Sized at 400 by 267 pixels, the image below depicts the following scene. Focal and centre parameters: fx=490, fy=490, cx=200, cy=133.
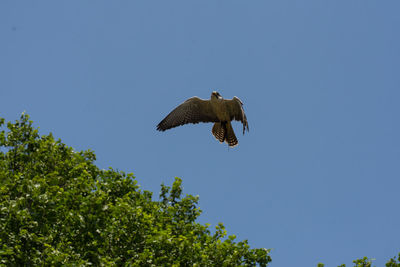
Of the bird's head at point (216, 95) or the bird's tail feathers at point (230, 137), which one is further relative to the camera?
the bird's tail feathers at point (230, 137)

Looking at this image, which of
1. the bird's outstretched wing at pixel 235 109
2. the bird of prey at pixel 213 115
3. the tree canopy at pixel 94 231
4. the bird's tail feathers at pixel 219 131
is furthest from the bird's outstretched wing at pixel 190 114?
the tree canopy at pixel 94 231

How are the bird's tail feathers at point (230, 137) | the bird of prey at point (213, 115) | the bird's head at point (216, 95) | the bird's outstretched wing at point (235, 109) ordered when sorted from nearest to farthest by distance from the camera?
the bird's outstretched wing at point (235, 109), the bird's head at point (216, 95), the bird of prey at point (213, 115), the bird's tail feathers at point (230, 137)

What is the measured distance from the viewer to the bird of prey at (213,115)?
1839 centimetres

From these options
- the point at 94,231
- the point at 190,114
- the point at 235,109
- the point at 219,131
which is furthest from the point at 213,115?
the point at 94,231

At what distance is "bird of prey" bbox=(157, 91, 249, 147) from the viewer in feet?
60.3

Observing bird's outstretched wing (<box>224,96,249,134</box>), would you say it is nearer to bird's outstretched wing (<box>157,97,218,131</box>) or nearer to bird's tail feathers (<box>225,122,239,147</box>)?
bird's tail feathers (<box>225,122,239,147</box>)

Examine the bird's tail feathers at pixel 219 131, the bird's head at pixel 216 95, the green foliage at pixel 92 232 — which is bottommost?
the green foliage at pixel 92 232

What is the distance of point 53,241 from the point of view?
1296 centimetres

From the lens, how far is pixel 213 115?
19156 mm

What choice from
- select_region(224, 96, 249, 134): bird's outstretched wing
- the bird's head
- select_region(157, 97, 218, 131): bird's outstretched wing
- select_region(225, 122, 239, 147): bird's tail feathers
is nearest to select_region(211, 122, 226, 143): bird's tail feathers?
select_region(225, 122, 239, 147): bird's tail feathers

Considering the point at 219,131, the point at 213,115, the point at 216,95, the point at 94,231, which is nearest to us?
the point at 94,231

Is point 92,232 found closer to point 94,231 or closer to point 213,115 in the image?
point 94,231

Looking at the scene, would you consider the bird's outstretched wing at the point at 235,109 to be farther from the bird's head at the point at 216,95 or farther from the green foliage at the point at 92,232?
the green foliage at the point at 92,232

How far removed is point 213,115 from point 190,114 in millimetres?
904
